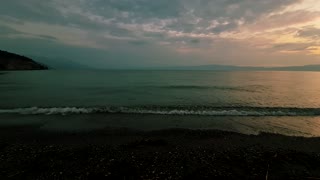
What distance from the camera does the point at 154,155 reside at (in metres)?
10.5

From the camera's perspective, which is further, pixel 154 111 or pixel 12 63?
pixel 12 63

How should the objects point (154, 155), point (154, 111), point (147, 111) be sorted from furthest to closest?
1. point (154, 111)
2. point (147, 111)
3. point (154, 155)

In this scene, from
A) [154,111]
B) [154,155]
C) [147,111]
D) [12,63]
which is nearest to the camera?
[154,155]

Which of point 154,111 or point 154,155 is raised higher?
point 154,155

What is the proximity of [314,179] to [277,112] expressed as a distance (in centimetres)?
1657

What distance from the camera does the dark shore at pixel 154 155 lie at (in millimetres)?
8633

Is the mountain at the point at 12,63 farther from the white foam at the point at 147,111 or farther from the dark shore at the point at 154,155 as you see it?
the dark shore at the point at 154,155

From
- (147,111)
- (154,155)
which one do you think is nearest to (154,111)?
(147,111)

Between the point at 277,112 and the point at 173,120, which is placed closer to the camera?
the point at 173,120

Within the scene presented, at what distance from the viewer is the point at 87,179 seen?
26.6 ft

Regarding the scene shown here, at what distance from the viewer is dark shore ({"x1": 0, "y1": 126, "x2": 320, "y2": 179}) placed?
863 centimetres

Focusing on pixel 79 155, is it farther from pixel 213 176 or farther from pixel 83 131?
pixel 213 176

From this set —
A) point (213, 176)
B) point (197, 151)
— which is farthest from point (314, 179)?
point (197, 151)

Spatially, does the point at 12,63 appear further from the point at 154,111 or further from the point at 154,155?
the point at 154,155
